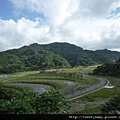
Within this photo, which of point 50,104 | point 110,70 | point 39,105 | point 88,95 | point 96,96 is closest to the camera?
point 39,105

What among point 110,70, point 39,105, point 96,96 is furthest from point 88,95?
point 110,70

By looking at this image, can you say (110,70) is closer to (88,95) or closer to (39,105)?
(88,95)

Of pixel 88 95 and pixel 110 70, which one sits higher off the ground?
pixel 110 70

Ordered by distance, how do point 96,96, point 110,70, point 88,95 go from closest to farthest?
point 96,96 → point 88,95 → point 110,70

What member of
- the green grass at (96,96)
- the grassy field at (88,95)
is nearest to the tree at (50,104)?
the grassy field at (88,95)

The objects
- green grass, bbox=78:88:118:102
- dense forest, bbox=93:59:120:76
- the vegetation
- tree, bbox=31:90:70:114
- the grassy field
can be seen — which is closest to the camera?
the vegetation

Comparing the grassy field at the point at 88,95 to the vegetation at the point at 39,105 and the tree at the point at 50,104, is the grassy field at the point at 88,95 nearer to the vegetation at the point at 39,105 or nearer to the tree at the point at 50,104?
the tree at the point at 50,104

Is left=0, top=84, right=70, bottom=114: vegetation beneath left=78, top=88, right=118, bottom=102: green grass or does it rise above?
above

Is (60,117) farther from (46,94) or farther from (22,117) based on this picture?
(46,94)

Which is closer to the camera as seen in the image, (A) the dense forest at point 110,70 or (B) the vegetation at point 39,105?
(B) the vegetation at point 39,105

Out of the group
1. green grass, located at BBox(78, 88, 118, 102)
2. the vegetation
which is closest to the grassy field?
green grass, located at BBox(78, 88, 118, 102)

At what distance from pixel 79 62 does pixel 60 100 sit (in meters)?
134

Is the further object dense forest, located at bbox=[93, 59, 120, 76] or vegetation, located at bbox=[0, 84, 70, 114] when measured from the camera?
dense forest, located at bbox=[93, 59, 120, 76]

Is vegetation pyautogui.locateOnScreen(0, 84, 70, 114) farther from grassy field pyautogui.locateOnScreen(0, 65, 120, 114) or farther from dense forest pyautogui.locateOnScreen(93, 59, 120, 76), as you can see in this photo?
dense forest pyautogui.locateOnScreen(93, 59, 120, 76)
